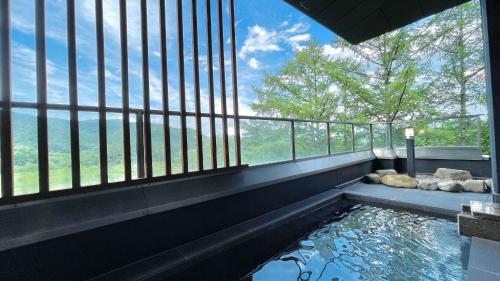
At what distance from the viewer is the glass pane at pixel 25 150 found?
6.39 feet

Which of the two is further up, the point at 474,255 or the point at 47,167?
the point at 47,167

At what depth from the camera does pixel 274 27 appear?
12406 millimetres

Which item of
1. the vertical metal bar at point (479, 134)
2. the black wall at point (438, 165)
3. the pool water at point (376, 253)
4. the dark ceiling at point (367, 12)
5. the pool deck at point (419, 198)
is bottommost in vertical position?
the pool water at point (376, 253)

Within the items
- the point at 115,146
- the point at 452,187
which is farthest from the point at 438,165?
the point at 115,146

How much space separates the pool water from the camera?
1965 mm

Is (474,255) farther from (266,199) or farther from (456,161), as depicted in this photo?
(456,161)

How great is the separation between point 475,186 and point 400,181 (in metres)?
1.21

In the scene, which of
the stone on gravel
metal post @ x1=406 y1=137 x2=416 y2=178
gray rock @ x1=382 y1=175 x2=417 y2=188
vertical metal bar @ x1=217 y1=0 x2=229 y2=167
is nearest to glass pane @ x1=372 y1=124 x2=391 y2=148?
metal post @ x1=406 y1=137 x2=416 y2=178

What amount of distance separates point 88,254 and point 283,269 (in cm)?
170

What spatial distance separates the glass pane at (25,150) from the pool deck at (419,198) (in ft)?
15.1

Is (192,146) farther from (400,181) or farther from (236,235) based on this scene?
(400,181)

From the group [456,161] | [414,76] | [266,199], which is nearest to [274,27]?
[414,76]

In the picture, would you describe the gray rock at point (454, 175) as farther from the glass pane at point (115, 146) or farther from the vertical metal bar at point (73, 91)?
the vertical metal bar at point (73, 91)

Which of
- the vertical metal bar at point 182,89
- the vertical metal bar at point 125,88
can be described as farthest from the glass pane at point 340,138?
the vertical metal bar at point 125,88
